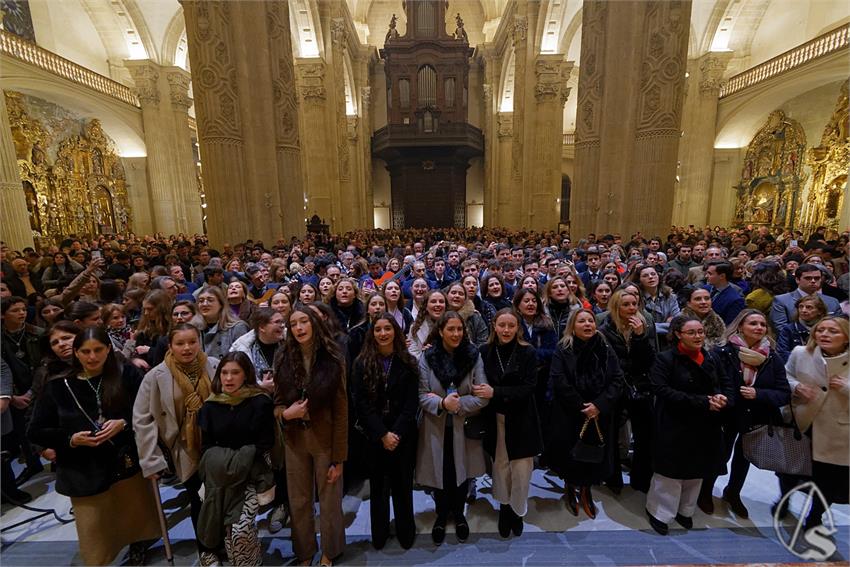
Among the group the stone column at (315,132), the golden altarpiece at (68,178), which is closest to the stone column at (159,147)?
the golden altarpiece at (68,178)

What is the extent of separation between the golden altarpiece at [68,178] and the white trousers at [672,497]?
21744 millimetres

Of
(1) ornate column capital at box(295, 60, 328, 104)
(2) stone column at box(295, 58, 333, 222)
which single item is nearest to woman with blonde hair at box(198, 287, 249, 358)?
(2) stone column at box(295, 58, 333, 222)

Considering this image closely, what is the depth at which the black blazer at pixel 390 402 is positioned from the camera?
2.81 meters

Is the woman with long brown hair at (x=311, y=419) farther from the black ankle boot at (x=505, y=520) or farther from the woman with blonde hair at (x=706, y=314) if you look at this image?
the woman with blonde hair at (x=706, y=314)

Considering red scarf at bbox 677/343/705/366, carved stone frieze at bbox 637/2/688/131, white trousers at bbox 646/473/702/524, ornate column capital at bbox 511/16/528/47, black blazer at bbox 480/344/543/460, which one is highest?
ornate column capital at bbox 511/16/528/47

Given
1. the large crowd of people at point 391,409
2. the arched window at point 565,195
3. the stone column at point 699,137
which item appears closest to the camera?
the large crowd of people at point 391,409

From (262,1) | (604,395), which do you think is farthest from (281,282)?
(262,1)

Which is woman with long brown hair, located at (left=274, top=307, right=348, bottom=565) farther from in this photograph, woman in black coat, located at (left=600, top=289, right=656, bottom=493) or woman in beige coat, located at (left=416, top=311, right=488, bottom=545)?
woman in black coat, located at (left=600, top=289, right=656, bottom=493)

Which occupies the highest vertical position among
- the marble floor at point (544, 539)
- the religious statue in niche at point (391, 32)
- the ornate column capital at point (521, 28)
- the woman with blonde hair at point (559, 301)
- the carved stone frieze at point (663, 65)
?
the religious statue in niche at point (391, 32)

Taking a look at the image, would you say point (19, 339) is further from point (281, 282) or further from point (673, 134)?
point (673, 134)

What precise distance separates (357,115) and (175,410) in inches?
1151

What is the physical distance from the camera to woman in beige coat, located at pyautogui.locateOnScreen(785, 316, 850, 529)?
267 centimetres

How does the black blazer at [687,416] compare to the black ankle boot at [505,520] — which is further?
the black ankle boot at [505,520]

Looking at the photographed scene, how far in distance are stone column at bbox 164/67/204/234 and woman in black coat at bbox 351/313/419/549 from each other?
23363mm
